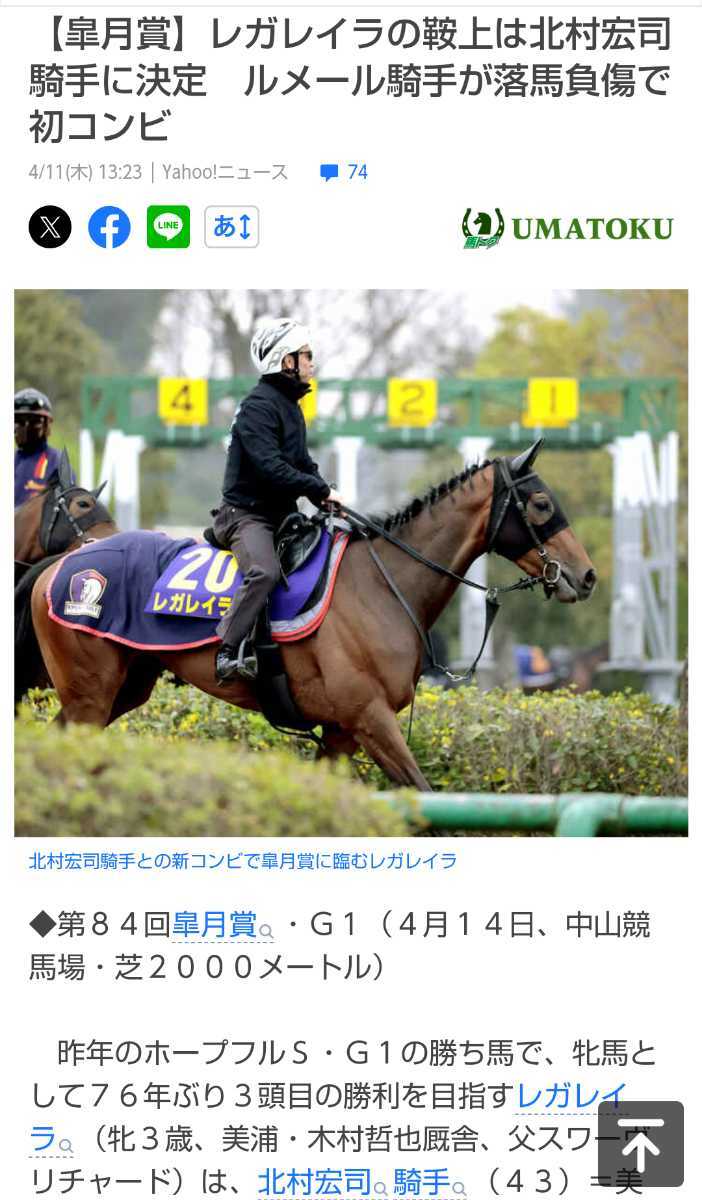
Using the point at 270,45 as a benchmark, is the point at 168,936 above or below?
below

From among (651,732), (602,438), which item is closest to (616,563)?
(602,438)

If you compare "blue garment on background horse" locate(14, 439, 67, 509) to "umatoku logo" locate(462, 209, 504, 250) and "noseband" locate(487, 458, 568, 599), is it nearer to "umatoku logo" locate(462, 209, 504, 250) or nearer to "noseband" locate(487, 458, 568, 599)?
"noseband" locate(487, 458, 568, 599)

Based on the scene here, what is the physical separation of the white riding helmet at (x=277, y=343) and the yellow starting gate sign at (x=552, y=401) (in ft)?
37.6

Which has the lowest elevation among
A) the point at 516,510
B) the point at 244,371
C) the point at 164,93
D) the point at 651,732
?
the point at 651,732

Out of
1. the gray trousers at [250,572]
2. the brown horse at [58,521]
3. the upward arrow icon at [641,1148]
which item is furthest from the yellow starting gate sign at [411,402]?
the upward arrow icon at [641,1148]

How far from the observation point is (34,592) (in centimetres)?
729

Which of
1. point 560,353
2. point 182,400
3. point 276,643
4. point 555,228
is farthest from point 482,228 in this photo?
point 560,353

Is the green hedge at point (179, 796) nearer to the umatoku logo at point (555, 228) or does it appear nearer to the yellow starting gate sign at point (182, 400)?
the umatoku logo at point (555, 228)

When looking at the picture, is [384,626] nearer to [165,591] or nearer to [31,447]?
[165,591]

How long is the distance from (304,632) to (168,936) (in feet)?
7.14

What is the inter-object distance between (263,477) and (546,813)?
262 cm

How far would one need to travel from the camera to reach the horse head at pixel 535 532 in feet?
22.0

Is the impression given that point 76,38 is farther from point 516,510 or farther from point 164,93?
point 516,510

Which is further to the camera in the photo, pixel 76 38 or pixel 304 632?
pixel 304 632
